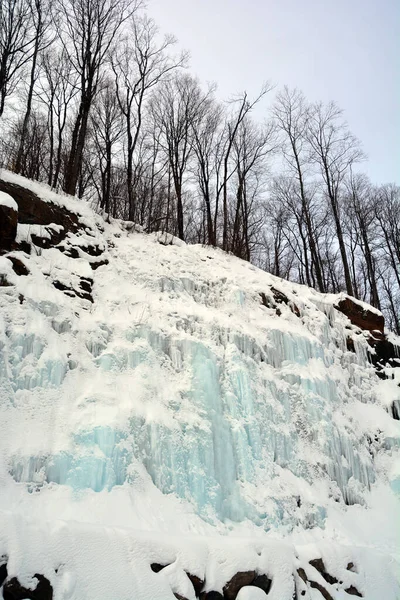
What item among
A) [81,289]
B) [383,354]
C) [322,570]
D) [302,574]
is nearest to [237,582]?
[302,574]

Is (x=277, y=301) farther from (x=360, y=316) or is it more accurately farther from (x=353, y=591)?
(x=353, y=591)

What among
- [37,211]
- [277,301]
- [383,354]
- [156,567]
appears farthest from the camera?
[383,354]

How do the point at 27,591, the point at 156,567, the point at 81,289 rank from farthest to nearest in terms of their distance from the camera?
the point at 81,289 → the point at 156,567 → the point at 27,591

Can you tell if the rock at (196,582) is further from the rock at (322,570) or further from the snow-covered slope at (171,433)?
the rock at (322,570)

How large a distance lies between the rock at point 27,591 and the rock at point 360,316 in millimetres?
10032

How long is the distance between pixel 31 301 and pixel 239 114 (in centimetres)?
1426

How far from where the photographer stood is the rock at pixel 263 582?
3.92 metres

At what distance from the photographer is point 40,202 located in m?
7.96

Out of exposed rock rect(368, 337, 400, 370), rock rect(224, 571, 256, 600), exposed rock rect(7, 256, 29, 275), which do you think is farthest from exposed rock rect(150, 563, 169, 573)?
exposed rock rect(368, 337, 400, 370)

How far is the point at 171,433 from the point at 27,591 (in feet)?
8.66

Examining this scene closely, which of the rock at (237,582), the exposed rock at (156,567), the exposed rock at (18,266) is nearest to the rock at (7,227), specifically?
the exposed rock at (18,266)

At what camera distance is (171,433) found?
5305 mm

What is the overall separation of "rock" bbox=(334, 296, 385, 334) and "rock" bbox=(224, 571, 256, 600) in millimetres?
8440

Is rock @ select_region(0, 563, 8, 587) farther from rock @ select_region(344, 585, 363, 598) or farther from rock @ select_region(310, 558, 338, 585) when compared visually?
rock @ select_region(344, 585, 363, 598)
